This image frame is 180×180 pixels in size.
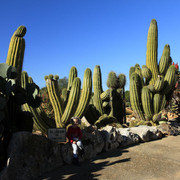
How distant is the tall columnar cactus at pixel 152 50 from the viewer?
11.5m

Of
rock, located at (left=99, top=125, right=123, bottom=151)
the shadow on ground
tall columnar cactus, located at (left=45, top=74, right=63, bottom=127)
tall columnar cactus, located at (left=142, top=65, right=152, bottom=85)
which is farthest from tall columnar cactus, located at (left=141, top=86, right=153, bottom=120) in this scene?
the shadow on ground

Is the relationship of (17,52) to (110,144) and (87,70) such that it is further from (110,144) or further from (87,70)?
(87,70)

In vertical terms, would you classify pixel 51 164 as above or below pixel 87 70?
below

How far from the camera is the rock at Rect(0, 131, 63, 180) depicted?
3265mm

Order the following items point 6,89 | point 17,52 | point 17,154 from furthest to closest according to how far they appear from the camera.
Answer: point 17,52
point 6,89
point 17,154

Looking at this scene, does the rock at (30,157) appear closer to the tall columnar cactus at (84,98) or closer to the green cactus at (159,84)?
the tall columnar cactus at (84,98)

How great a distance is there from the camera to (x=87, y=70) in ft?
29.0

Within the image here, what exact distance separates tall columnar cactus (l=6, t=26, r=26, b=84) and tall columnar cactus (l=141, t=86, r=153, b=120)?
7202mm

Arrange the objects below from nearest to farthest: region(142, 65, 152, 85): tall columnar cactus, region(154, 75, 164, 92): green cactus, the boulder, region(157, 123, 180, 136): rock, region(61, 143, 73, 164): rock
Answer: region(61, 143, 73, 164): rock < the boulder < region(157, 123, 180, 136): rock < region(154, 75, 164, 92): green cactus < region(142, 65, 152, 85): tall columnar cactus

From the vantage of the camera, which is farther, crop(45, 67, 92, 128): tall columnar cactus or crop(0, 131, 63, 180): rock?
crop(45, 67, 92, 128): tall columnar cactus

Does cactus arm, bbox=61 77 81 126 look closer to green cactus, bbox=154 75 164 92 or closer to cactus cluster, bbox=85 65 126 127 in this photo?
cactus cluster, bbox=85 65 126 127

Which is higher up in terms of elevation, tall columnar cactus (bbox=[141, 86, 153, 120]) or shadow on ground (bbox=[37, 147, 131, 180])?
tall columnar cactus (bbox=[141, 86, 153, 120])

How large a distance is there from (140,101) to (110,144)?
594cm

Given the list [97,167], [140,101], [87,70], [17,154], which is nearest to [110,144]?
[97,167]
